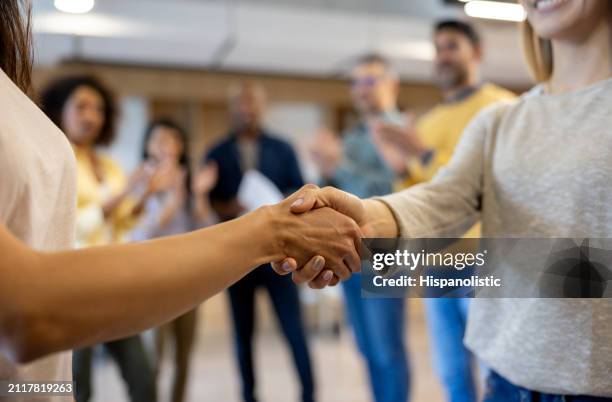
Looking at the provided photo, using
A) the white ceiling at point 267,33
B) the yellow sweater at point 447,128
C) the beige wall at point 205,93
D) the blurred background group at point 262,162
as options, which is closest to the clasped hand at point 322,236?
the blurred background group at point 262,162

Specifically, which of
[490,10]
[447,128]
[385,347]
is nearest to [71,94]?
[447,128]

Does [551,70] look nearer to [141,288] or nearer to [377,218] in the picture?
[377,218]

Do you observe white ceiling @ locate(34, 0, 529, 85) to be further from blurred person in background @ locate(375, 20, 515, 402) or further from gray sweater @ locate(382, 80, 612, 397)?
gray sweater @ locate(382, 80, 612, 397)

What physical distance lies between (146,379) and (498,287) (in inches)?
49.5

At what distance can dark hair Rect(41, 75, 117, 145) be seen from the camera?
6.53 ft

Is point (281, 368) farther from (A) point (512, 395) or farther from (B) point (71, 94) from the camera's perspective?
(A) point (512, 395)

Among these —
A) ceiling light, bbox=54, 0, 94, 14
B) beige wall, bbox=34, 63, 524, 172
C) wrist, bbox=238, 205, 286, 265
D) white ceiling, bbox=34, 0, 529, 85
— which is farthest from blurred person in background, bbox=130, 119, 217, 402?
beige wall, bbox=34, 63, 524, 172

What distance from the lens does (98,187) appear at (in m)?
1.97

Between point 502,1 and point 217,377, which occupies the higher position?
point 502,1

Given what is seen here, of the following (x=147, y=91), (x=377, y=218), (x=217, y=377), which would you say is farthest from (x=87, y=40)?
(x=377, y=218)

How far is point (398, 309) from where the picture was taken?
198 cm

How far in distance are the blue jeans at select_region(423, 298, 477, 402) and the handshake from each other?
70 centimetres

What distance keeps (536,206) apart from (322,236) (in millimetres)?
318

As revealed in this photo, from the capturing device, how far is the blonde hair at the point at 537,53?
3.24 ft
